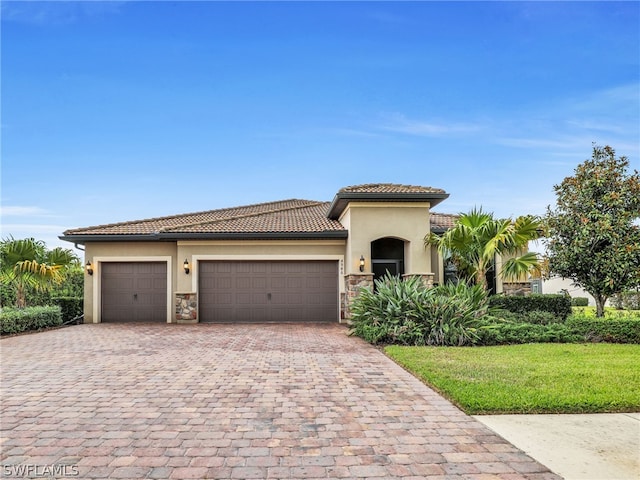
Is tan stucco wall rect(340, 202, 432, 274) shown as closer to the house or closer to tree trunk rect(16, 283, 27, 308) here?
the house

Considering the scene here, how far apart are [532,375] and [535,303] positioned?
7.55 metres

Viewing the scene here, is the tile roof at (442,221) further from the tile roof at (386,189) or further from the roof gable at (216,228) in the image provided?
the roof gable at (216,228)

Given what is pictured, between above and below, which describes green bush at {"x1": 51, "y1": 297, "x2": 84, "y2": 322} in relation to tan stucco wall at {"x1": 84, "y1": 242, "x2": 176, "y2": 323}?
below

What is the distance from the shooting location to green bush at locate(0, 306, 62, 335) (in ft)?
41.8

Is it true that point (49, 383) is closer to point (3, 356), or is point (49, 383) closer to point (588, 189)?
point (3, 356)

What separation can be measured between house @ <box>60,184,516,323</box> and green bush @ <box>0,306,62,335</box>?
1.34 meters

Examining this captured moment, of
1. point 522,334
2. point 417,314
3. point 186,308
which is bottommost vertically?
point 522,334

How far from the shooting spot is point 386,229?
47.8 feet

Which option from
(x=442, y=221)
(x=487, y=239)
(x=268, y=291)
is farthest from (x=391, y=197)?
(x=268, y=291)

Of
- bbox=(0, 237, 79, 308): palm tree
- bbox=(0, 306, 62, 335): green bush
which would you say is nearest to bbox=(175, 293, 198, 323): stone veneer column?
bbox=(0, 237, 79, 308): palm tree

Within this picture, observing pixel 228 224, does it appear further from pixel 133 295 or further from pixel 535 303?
pixel 535 303

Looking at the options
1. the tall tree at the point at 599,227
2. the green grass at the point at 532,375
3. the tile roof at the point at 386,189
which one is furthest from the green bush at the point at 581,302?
the green grass at the point at 532,375

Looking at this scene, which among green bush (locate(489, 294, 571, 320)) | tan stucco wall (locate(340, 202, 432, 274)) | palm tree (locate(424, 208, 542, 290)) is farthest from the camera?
tan stucco wall (locate(340, 202, 432, 274))

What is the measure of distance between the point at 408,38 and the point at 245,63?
5240mm
